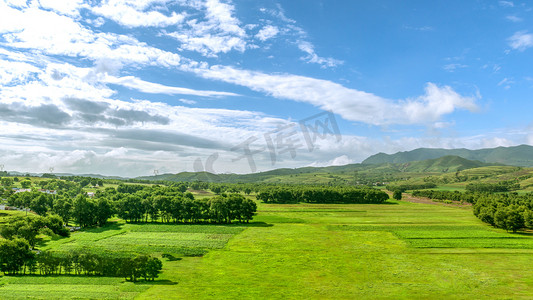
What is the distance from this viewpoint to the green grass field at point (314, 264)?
50375mm

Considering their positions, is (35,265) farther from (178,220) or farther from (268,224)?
(268,224)

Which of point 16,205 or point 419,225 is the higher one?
point 16,205

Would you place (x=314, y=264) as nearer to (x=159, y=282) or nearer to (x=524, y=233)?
(x=159, y=282)

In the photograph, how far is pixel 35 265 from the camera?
62.7 meters

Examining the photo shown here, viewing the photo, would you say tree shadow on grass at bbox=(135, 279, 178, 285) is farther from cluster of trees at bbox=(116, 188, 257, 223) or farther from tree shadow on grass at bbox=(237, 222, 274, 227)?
cluster of trees at bbox=(116, 188, 257, 223)

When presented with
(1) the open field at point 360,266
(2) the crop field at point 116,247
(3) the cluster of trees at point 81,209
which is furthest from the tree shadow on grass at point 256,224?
(3) the cluster of trees at point 81,209

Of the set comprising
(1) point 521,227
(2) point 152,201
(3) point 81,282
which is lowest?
(1) point 521,227

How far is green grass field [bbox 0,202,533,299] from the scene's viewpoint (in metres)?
50.4

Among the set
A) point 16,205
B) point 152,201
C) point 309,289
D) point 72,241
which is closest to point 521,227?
point 309,289

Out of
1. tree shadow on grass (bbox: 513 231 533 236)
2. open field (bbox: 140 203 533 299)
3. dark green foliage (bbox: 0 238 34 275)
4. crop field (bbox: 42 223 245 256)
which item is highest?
dark green foliage (bbox: 0 238 34 275)

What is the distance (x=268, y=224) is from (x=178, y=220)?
128 ft

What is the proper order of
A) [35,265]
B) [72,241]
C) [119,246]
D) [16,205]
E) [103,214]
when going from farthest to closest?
1. [16,205]
2. [103,214]
3. [72,241]
4. [119,246]
5. [35,265]

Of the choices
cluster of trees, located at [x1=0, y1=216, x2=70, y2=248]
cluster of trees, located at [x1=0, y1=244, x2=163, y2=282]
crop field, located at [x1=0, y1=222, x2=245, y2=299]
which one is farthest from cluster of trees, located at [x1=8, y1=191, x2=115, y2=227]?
cluster of trees, located at [x1=0, y1=244, x2=163, y2=282]

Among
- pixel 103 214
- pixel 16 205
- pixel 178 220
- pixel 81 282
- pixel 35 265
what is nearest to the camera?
pixel 81 282
